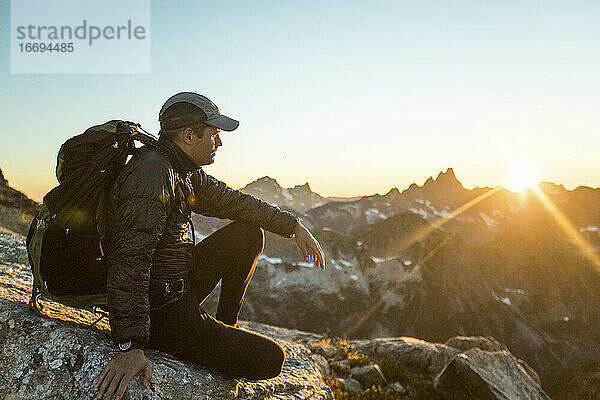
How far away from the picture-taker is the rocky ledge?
3631 mm

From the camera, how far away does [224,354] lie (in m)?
4.34

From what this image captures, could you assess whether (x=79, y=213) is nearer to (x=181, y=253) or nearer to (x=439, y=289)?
(x=181, y=253)

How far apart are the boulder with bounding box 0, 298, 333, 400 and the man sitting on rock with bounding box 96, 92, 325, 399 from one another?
207mm

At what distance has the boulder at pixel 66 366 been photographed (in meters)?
3.58

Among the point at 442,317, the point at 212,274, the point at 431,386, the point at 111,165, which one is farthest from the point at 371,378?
the point at 442,317

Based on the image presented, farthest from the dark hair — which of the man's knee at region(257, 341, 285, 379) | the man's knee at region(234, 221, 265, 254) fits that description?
the man's knee at region(257, 341, 285, 379)

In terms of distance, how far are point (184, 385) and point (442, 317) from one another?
410ft

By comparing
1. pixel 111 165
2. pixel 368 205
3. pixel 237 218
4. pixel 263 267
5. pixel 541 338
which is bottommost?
pixel 541 338

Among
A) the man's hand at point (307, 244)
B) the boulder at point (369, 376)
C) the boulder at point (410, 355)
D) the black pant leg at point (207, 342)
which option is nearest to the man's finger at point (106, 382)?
the black pant leg at point (207, 342)

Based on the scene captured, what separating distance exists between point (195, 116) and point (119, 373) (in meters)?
2.60

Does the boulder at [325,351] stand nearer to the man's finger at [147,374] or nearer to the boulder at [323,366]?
the boulder at [323,366]

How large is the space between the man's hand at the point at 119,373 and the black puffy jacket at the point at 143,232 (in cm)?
14

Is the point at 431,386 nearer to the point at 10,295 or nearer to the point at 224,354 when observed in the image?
the point at 224,354

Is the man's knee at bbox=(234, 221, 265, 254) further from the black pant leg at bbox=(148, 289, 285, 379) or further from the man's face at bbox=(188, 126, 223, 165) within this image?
the man's face at bbox=(188, 126, 223, 165)
